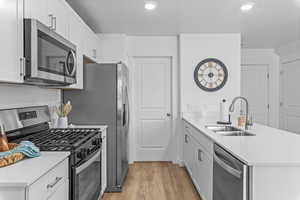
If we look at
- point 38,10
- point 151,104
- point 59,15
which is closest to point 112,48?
point 151,104

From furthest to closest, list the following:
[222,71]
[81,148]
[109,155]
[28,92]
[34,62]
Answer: [222,71] < [109,155] < [28,92] < [81,148] < [34,62]

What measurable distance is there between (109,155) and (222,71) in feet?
→ 8.49

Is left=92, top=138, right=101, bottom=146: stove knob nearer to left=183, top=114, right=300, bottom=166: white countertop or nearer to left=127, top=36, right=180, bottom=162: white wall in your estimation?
left=183, top=114, right=300, bottom=166: white countertop

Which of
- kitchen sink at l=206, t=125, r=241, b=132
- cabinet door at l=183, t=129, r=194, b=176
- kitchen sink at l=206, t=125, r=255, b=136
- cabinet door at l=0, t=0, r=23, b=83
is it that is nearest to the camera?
cabinet door at l=0, t=0, r=23, b=83

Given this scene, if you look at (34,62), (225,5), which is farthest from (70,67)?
(225,5)

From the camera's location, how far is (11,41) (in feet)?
5.19

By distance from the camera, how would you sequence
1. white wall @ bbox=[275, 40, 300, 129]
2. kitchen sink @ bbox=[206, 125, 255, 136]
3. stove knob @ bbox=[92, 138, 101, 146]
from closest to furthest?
stove knob @ bbox=[92, 138, 101, 146] → kitchen sink @ bbox=[206, 125, 255, 136] → white wall @ bbox=[275, 40, 300, 129]

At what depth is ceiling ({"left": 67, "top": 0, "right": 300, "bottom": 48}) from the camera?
3.12 m

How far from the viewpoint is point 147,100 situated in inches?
193

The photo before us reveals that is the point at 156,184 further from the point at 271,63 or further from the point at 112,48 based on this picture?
the point at 271,63

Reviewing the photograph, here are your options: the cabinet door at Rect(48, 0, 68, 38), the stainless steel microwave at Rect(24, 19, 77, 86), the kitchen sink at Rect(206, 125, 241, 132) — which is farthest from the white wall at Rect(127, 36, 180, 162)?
the stainless steel microwave at Rect(24, 19, 77, 86)

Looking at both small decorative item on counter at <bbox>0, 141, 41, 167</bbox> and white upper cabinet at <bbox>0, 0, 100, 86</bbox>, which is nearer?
small decorative item on counter at <bbox>0, 141, 41, 167</bbox>

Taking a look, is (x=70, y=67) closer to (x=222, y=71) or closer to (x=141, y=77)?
(x=141, y=77)

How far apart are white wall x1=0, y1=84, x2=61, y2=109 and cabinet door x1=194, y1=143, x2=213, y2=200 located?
183cm
